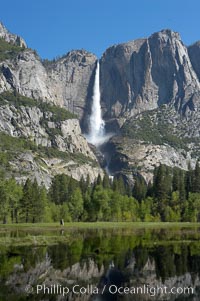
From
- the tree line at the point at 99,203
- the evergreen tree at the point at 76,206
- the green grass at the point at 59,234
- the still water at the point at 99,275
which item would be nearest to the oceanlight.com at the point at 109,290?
the still water at the point at 99,275

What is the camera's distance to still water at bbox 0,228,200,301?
72.8 feet

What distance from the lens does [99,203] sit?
411 ft

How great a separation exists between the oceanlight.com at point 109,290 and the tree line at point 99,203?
235 feet

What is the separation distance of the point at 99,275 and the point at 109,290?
374 centimetres

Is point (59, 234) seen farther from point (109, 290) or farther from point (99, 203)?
point (99, 203)

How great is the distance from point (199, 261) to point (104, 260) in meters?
7.26

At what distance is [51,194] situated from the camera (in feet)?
537

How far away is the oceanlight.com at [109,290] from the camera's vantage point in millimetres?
22516

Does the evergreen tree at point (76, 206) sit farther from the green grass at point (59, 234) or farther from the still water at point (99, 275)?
the still water at point (99, 275)

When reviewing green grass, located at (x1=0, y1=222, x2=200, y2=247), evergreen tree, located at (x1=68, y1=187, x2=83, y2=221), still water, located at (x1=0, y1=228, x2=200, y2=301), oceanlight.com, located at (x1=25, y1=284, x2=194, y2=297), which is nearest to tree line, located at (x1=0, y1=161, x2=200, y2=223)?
evergreen tree, located at (x1=68, y1=187, x2=83, y2=221)

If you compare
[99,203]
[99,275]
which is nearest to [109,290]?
[99,275]

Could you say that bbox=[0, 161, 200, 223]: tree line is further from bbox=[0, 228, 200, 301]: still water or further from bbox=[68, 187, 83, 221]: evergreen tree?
bbox=[0, 228, 200, 301]: still water

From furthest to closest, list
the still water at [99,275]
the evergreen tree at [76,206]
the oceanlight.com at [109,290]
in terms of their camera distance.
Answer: the evergreen tree at [76,206], the oceanlight.com at [109,290], the still water at [99,275]

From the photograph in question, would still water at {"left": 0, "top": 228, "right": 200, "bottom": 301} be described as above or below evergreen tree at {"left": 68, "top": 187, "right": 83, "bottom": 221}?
below
